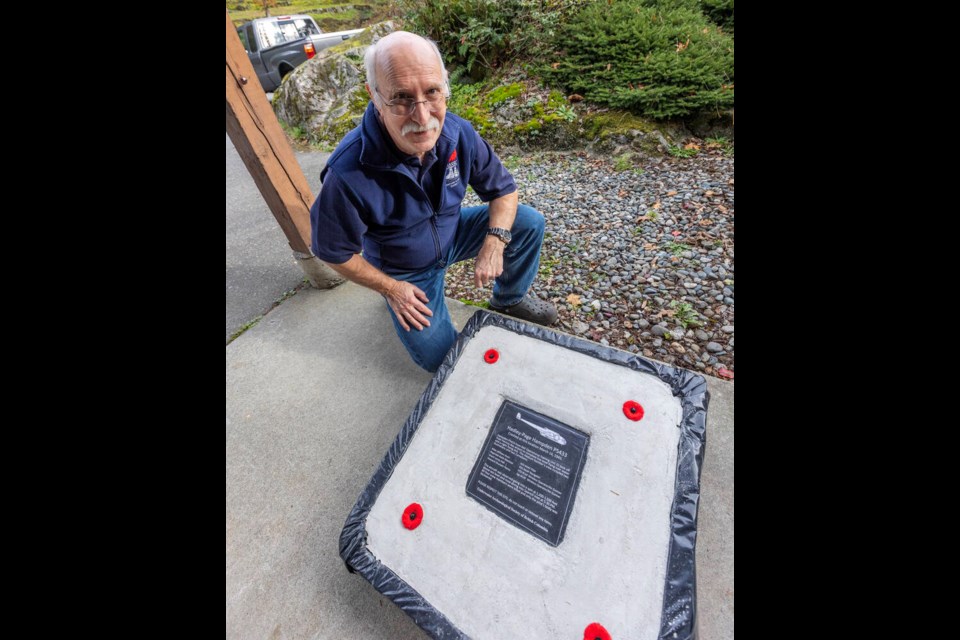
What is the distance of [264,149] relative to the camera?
2.09 m

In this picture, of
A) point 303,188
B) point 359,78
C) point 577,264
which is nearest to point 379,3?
point 359,78

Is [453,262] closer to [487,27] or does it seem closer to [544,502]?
[544,502]

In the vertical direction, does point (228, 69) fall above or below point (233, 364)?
above

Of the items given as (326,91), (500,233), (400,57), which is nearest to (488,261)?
(500,233)

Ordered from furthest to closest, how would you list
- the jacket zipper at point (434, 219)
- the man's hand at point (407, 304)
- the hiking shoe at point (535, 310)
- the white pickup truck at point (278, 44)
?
the white pickup truck at point (278, 44) → the hiking shoe at point (535, 310) → the man's hand at point (407, 304) → the jacket zipper at point (434, 219)

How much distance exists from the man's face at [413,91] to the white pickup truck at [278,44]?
7.71 meters

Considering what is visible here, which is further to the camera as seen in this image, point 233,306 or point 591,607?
point 233,306

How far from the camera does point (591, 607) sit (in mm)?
1099

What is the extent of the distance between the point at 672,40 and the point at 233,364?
204 inches

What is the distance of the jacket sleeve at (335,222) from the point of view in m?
1.45

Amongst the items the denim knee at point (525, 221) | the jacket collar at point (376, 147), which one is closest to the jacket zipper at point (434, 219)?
the jacket collar at point (376, 147)

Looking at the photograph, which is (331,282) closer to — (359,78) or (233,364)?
(233,364)

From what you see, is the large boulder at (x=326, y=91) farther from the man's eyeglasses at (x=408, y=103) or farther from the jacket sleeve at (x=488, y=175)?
the man's eyeglasses at (x=408, y=103)

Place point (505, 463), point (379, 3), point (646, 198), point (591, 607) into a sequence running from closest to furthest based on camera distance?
point (591, 607), point (505, 463), point (646, 198), point (379, 3)
